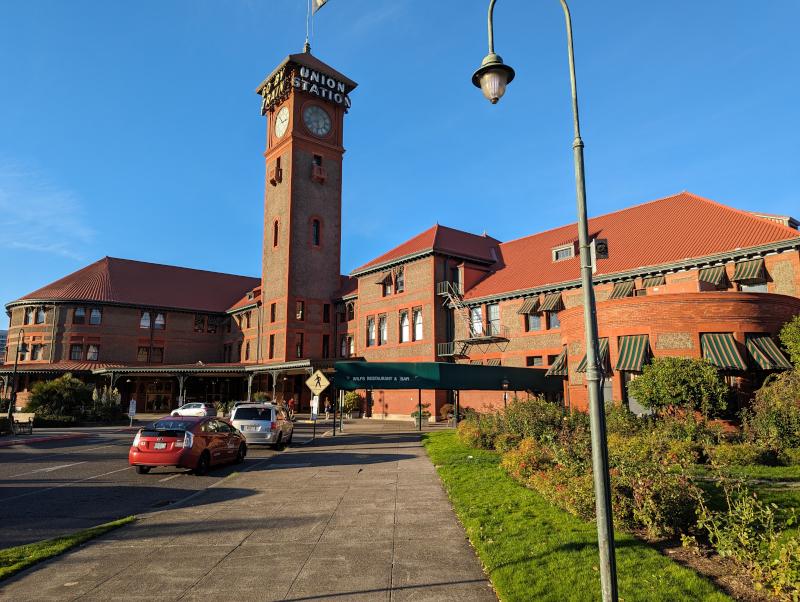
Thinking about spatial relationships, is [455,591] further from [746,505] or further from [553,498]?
[553,498]

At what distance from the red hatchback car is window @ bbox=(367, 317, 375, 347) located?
30.6 m

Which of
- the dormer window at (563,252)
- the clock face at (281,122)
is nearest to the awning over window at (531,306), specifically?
the dormer window at (563,252)

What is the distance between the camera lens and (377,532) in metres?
8.48

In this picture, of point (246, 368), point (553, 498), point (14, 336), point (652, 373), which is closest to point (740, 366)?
point (652, 373)

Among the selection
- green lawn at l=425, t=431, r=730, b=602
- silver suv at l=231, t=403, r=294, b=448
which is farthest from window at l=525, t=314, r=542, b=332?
green lawn at l=425, t=431, r=730, b=602

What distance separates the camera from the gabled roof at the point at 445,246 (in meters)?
41.6

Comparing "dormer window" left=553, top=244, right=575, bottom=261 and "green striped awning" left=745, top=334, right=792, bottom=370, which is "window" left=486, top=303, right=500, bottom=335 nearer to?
"dormer window" left=553, top=244, right=575, bottom=261

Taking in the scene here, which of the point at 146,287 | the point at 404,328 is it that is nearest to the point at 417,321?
the point at 404,328

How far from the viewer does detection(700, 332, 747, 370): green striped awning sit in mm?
20547

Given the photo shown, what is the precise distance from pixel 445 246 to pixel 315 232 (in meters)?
15.8

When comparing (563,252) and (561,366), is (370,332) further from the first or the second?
(561,366)

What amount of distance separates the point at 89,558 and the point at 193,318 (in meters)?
59.5

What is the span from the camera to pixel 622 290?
30.5 meters

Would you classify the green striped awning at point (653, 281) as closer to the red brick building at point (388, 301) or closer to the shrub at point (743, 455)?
the red brick building at point (388, 301)
